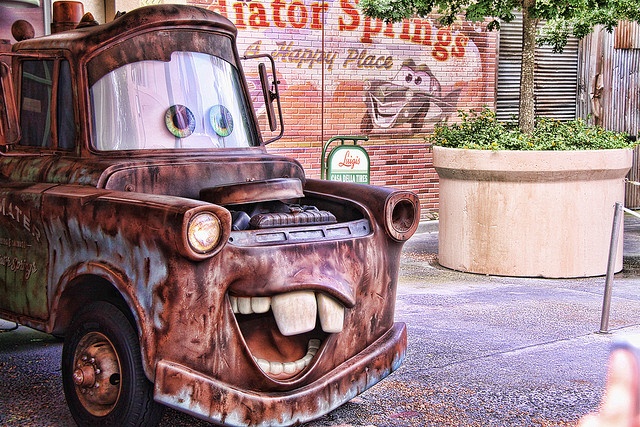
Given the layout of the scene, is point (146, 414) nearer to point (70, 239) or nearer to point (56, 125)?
point (70, 239)

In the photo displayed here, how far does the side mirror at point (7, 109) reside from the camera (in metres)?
5.13

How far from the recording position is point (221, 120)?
573 centimetres

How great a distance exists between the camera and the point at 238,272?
176 inches

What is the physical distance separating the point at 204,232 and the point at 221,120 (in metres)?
1.60

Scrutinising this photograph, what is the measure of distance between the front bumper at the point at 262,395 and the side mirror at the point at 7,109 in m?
1.76

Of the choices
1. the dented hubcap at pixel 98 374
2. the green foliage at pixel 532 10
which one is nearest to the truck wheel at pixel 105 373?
the dented hubcap at pixel 98 374

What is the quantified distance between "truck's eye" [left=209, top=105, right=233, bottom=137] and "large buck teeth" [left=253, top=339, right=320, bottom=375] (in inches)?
62.6

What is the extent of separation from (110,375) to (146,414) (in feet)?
0.92

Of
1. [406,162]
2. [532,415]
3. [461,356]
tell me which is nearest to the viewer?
[532,415]

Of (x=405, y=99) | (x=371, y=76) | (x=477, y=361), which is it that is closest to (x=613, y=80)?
(x=405, y=99)

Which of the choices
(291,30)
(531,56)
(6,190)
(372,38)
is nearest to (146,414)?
(6,190)

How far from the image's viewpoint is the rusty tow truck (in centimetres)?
436

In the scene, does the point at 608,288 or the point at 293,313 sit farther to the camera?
the point at 608,288

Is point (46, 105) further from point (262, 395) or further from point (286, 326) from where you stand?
point (262, 395)
